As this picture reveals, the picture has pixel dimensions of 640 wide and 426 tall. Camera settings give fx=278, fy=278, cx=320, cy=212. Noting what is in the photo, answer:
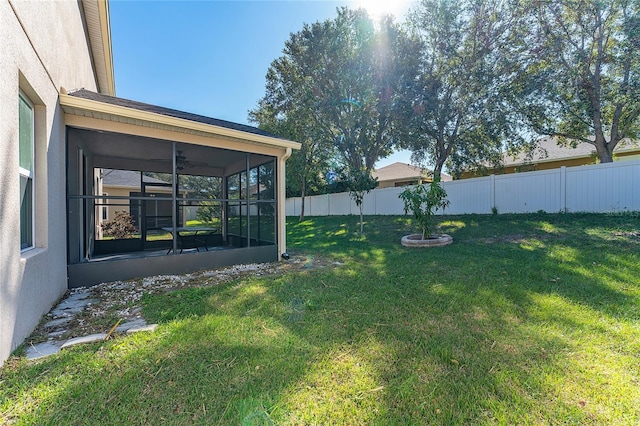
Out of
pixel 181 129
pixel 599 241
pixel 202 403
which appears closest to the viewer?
pixel 202 403

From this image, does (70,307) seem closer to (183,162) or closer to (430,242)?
(183,162)

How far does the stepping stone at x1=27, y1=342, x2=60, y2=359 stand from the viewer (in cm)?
233

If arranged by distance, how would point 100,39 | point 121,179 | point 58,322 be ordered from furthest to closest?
point 121,179, point 100,39, point 58,322

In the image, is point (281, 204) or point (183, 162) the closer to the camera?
point (281, 204)

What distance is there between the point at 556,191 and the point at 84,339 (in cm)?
1139

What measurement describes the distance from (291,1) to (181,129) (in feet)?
23.6

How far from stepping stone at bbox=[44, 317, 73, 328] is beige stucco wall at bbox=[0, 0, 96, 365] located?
12 centimetres

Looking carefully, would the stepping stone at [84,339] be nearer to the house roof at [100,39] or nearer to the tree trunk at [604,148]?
the house roof at [100,39]

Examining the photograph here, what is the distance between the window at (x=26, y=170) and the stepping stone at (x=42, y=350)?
99cm

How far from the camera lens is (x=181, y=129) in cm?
507

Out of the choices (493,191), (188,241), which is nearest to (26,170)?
(188,241)

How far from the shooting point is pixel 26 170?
9.46ft

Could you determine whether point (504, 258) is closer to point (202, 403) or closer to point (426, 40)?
Answer: point (202, 403)

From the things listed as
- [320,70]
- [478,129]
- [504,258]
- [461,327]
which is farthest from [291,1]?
[461,327]
